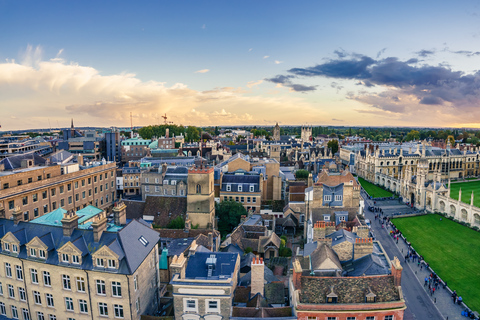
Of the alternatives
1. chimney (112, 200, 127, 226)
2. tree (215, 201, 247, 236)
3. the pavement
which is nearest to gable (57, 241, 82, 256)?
chimney (112, 200, 127, 226)

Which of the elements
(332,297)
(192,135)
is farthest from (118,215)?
(192,135)

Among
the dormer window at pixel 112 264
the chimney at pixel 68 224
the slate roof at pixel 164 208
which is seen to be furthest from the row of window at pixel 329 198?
the chimney at pixel 68 224

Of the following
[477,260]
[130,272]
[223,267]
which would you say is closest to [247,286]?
[223,267]

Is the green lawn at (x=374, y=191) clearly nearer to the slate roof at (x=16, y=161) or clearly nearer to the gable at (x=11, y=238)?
the slate roof at (x=16, y=161)

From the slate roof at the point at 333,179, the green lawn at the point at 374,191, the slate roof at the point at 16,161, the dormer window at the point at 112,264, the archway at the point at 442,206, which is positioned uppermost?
the slate roof at the point at 16,161

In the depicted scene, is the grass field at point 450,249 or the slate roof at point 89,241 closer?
the slate roof at point 89,241

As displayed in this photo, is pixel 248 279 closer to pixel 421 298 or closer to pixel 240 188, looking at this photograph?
pixel 421 298

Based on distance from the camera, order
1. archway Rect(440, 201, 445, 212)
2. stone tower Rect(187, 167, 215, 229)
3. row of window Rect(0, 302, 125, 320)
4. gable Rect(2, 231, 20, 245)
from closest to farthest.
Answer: row of window Rect(0, 302, 125, 320) → gable Rect(2, 231, 20, 245) → stone tower Rect(187, 167, 215, 229) → archway Rect(440, 201, 445, 212)

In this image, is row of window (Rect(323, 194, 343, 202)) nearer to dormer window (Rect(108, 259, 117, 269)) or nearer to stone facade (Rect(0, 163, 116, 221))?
dormer window (Rect(108, 259, 117, 269))
